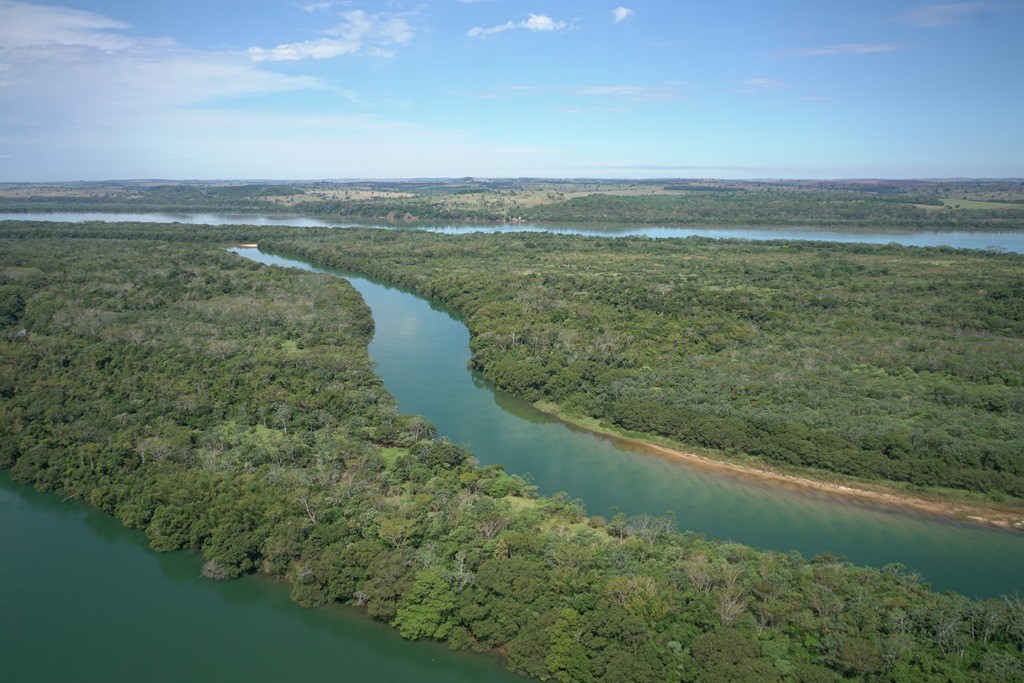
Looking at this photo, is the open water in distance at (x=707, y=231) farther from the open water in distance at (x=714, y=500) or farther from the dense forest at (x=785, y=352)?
the open water in distance at (x=714, y=500)

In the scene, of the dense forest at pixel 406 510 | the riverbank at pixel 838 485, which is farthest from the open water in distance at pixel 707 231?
the riverbank at pixel 838 485

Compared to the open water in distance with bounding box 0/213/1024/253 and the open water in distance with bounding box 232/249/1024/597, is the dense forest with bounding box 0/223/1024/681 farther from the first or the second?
the open water in distance with bounding box 0/213/1024/253

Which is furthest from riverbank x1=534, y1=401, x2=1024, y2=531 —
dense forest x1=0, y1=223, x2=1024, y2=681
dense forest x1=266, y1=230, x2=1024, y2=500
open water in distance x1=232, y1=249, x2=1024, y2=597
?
dense forest x1=0, y1=223, x2=1024, y2=681

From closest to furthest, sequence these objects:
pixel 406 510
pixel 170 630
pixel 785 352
Result: pixel 170 630
pixel 406 510
pixel 785 352

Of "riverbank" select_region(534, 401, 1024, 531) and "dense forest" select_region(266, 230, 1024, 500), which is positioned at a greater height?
"dense forest" select_region(266, 230, 1024, 500)

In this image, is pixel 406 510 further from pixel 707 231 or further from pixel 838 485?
pixel 707 231

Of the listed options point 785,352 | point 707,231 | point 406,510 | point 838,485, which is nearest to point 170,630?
point 406,510
